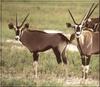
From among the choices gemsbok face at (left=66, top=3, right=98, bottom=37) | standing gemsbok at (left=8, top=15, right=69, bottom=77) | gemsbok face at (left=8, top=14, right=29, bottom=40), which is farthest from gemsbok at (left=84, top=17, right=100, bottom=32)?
gemsbok face at (left=8, top=14, right=29, bottom=40)

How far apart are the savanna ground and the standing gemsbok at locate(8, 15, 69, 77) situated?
0.18 ft

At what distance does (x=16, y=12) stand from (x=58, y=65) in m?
0.73

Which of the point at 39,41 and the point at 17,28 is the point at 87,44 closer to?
the point at 39,41

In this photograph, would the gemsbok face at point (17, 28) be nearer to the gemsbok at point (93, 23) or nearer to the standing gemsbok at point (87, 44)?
the standing gemsbok at point (87, 44)

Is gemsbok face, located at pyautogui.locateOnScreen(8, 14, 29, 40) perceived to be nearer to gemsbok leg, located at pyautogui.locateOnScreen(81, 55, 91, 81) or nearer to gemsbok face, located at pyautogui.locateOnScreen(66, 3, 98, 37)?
gemsbok face, located at pyautogui.locateOnScreen(66, 3, 98, 37)

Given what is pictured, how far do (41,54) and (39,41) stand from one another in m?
0.15

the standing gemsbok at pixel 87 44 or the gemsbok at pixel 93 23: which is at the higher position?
the gemsbok at pixel 93 23

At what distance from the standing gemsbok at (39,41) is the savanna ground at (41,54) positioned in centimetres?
6

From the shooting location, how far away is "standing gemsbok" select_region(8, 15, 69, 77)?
23.0ft

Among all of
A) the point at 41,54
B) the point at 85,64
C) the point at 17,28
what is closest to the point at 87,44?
the point at 85,64

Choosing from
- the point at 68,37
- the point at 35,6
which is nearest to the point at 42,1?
the point at 35,6

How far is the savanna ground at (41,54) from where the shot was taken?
7008 mm

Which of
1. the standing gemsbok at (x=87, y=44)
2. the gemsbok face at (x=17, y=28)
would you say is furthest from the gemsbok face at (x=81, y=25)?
the gemsbok face at (x=17, y=28)

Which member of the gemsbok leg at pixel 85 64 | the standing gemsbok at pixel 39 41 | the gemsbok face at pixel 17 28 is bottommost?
the gemsbok leg at pixel 85 64
